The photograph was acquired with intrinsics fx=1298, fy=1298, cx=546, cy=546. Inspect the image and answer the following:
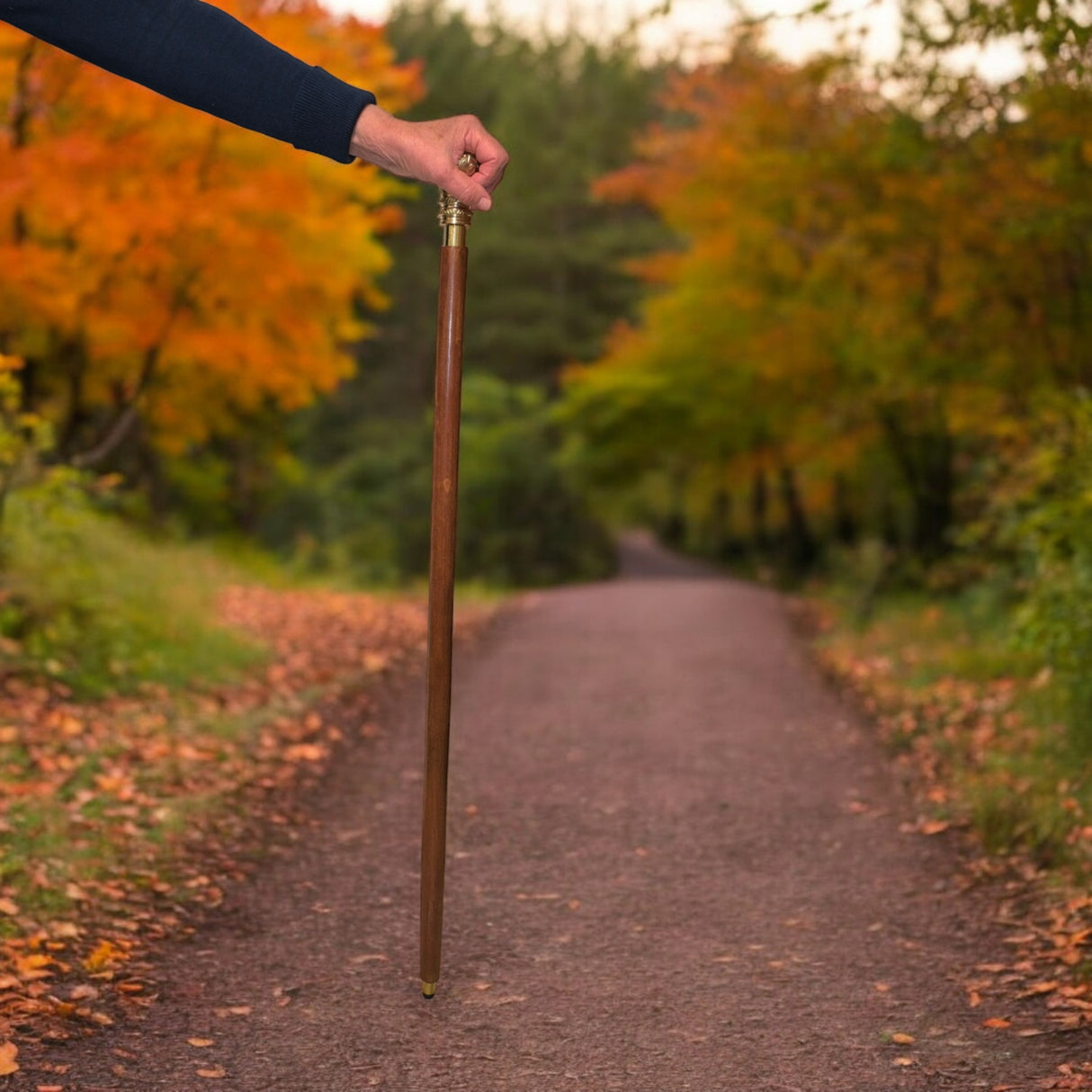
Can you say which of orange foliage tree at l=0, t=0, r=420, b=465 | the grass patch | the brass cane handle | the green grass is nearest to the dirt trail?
the grass patch

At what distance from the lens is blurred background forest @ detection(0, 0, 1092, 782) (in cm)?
842

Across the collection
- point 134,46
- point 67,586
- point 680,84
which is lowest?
point 67,586

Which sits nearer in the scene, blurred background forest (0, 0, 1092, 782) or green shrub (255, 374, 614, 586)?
blurred background forest (0, 0, 1092, 782)

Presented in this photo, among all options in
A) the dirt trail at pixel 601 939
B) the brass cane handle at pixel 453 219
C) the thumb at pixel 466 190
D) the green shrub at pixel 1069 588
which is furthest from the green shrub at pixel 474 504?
the thumb at pixel 466 190

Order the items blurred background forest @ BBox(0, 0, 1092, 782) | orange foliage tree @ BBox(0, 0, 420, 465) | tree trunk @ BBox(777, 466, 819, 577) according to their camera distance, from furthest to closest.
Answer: tree trunk @ BBox(777, 466, 819, 577), orange foliage tree @ BBox(0, 0, 420, 465), blurred background forest @ BBox(0, 0, 1092, 782)

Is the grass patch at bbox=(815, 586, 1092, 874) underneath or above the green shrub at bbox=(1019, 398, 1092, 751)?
underneath

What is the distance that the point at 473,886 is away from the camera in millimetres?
5227

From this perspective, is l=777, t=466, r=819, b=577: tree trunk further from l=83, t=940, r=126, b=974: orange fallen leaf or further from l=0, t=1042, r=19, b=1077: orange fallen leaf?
l=0, t=1042, r=19, b=1077: orange fallen leaf

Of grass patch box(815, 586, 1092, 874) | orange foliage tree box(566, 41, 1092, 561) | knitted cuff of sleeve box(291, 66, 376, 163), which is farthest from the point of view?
orange foliage tree box(566, 41, 1092, 561)

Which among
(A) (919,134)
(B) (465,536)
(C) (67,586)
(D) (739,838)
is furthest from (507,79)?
(D) (739,838)

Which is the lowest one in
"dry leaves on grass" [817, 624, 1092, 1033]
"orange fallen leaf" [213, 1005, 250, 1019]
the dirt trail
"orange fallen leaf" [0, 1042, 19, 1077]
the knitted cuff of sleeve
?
"orange fallen leaf" [213, 1005, 250, 1019]

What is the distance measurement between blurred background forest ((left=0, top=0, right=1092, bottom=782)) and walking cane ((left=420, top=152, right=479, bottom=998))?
9.24 ft

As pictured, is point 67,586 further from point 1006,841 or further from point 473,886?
point 1006,841

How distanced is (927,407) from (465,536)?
13.3 meters
